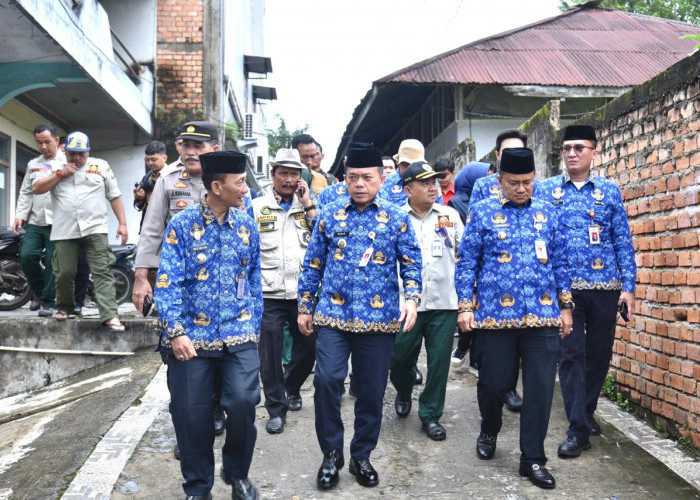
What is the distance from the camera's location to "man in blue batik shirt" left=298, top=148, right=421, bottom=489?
4.36 metres

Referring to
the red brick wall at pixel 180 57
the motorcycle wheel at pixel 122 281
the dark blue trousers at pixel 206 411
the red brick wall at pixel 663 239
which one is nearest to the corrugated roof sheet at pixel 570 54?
the red brick wall at pixel 180 57

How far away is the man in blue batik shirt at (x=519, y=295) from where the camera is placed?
4434 mm

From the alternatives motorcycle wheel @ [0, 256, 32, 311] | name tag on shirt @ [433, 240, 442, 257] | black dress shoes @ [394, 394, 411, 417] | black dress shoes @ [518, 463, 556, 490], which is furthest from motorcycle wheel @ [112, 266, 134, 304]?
black dress shoes @ [518, 463, 556, 490]

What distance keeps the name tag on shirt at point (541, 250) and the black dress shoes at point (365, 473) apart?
1607mm

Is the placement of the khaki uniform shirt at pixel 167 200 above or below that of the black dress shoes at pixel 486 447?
above

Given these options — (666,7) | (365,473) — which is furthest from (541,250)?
(666,7)

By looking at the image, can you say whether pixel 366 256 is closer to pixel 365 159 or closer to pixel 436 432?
pixel 365 159

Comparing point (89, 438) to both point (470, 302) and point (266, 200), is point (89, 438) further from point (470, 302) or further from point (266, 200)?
point (470, 302)

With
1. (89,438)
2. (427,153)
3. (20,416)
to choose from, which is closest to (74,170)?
(20,416)

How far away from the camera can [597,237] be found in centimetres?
495

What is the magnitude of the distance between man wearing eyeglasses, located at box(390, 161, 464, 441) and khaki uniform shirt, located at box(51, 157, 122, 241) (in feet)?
11.7

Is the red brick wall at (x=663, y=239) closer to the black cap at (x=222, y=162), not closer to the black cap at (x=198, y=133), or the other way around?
the black cap at (x=222, y=162)

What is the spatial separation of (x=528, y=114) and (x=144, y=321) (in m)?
10.0

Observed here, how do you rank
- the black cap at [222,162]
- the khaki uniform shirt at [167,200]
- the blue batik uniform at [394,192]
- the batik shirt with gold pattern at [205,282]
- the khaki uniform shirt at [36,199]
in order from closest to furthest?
the batik shirt with gold pattern at [205,282], the black cap at [222,162], the khaki uniform shirt at [167,200], the blue batik uniform at [394,192], the khaki uniform shirt at [36,199]
